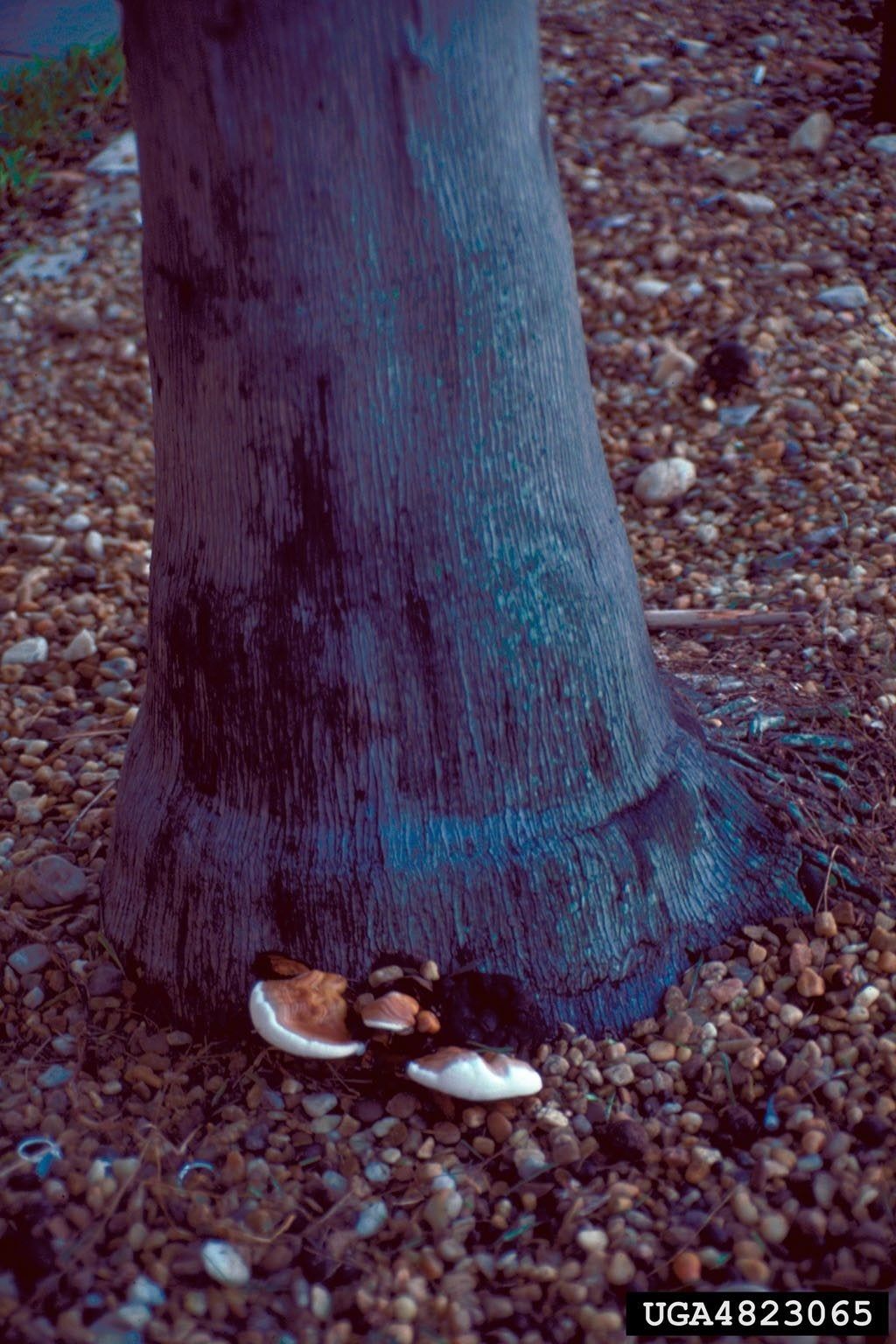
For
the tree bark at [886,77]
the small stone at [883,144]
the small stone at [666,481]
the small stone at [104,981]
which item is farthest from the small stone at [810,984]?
the tree bark at [886,77]

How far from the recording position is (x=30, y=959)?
1865 mm

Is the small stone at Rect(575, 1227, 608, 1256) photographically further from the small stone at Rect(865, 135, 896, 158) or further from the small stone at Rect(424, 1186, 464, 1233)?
the small stone at Rect(865, 135, 896, 158)

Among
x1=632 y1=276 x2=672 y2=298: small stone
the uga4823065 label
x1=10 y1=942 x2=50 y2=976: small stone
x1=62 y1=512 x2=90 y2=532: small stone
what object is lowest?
the uga4823065 label

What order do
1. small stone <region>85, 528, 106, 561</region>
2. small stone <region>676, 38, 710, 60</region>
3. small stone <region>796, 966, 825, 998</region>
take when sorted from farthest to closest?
small stone <region>676, 38, 710, 60</region>
small stone <region>85, 528, 106, 561</region>
small stone <region>796, 966, 825, 998</region>

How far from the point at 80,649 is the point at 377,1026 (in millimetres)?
1433

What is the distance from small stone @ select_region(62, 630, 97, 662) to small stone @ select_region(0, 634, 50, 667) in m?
0.04

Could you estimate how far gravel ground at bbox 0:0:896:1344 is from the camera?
1.44 metres

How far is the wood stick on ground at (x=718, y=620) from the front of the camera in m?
2.52

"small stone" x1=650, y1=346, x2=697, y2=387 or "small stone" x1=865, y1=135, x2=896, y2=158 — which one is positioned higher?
"small stone" x1=865, y1=135, x2=896, y2=158

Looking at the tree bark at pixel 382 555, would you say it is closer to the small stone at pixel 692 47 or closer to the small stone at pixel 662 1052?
the small stone at pixel 662 1052

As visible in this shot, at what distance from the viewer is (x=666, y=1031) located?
1675mm

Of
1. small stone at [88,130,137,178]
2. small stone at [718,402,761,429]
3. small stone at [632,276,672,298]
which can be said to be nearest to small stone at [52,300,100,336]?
small stone at [88,130,137,178]

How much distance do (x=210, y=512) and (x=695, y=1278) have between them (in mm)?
1031

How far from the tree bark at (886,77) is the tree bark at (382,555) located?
290 centimetres
